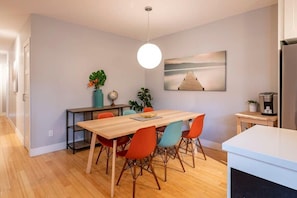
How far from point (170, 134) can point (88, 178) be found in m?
1.24

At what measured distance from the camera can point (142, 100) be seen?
4.88 meters

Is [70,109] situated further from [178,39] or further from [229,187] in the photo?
[229,187]

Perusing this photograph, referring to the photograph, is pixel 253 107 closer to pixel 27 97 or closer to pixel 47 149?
pixel 47 149

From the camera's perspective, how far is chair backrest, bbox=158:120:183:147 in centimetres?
236

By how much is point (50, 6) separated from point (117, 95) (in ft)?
7.03

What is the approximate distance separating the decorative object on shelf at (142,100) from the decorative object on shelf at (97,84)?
0.99 meters

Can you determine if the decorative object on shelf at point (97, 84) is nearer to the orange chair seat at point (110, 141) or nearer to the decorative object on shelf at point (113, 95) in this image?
the decorative object on shelf at point (113, 95)

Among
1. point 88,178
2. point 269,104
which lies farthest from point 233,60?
point 88,178

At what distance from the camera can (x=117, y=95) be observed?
4348 mm

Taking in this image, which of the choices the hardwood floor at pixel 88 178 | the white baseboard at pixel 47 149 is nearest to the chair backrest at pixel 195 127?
the hardwood floor at pixel 88 178

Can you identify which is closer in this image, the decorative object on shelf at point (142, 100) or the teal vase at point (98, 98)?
the teal vase at point (98, 98)

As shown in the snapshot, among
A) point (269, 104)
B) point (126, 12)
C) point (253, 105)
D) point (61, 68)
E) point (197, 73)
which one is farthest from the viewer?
point (197, 73)

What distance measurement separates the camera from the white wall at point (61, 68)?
3.26 meters

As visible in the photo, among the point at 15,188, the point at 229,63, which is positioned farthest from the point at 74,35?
the point at 229,63
